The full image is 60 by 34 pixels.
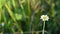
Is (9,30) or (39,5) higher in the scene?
(39,5)

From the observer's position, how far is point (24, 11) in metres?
1.08

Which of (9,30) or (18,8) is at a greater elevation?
(18,8)

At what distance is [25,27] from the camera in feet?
3.59

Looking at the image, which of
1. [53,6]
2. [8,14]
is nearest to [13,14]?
A: [8,14]

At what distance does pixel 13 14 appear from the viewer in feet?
3.55

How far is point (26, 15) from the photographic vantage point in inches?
42.9

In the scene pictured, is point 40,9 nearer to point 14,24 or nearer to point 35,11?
point 35,11

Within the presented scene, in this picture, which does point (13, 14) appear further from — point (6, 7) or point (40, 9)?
point (40, 9)

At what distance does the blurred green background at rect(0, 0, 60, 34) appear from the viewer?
42.5 inches

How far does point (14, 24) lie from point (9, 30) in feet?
0.19

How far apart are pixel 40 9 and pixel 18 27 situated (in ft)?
0.66

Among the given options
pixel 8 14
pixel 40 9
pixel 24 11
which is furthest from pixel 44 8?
pixel 8 14

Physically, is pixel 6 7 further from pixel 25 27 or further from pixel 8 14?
pixel 25 27

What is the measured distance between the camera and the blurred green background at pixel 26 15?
1.08 m
